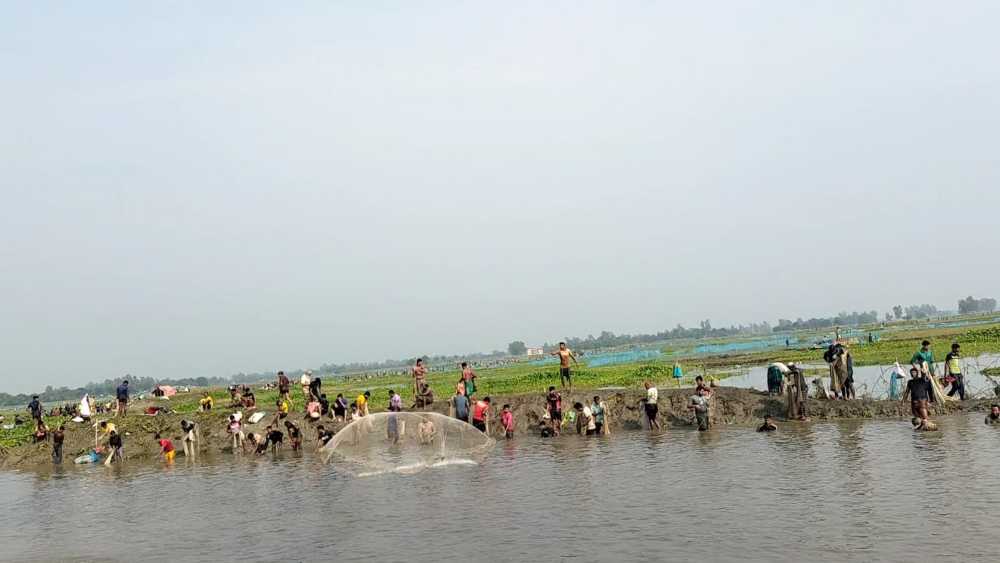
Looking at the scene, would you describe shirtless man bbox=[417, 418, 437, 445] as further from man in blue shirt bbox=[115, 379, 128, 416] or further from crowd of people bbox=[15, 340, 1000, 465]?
man in blue shirt bbox=[115, 379, 128, 416]

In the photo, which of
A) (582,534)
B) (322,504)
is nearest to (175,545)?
(322,504)

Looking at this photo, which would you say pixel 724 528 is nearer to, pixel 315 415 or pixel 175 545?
pixel 175 545

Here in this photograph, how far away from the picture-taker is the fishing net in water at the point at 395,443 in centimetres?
2564

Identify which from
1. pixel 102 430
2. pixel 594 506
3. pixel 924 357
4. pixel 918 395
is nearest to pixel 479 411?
pixel 594 506

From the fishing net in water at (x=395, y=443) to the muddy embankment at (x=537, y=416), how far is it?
9.10 metres

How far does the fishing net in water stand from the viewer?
1009 inches

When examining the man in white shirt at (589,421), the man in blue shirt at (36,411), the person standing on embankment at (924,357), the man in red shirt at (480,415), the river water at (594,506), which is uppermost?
the man in blue shirt at (36,411)

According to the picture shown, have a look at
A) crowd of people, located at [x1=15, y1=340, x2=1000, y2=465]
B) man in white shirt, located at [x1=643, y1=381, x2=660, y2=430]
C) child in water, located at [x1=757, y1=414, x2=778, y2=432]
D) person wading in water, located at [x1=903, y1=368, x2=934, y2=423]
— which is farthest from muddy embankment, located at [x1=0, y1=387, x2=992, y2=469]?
person wading in water, located at [x1=903, y1=368, x2=934, y2=423]

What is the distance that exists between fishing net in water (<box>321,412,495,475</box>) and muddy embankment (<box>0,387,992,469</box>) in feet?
29.8

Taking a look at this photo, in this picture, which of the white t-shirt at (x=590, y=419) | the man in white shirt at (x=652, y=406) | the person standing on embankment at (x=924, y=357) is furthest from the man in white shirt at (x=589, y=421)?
the person standing on embankment at (x=924, y=357)

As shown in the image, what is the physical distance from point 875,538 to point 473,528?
28.2ft

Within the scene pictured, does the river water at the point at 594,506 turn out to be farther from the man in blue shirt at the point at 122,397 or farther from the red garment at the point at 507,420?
the man in blue shirt at the point at 122,397

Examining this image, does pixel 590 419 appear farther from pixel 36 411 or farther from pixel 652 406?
pixel 36 411

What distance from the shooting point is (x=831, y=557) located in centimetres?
1364
